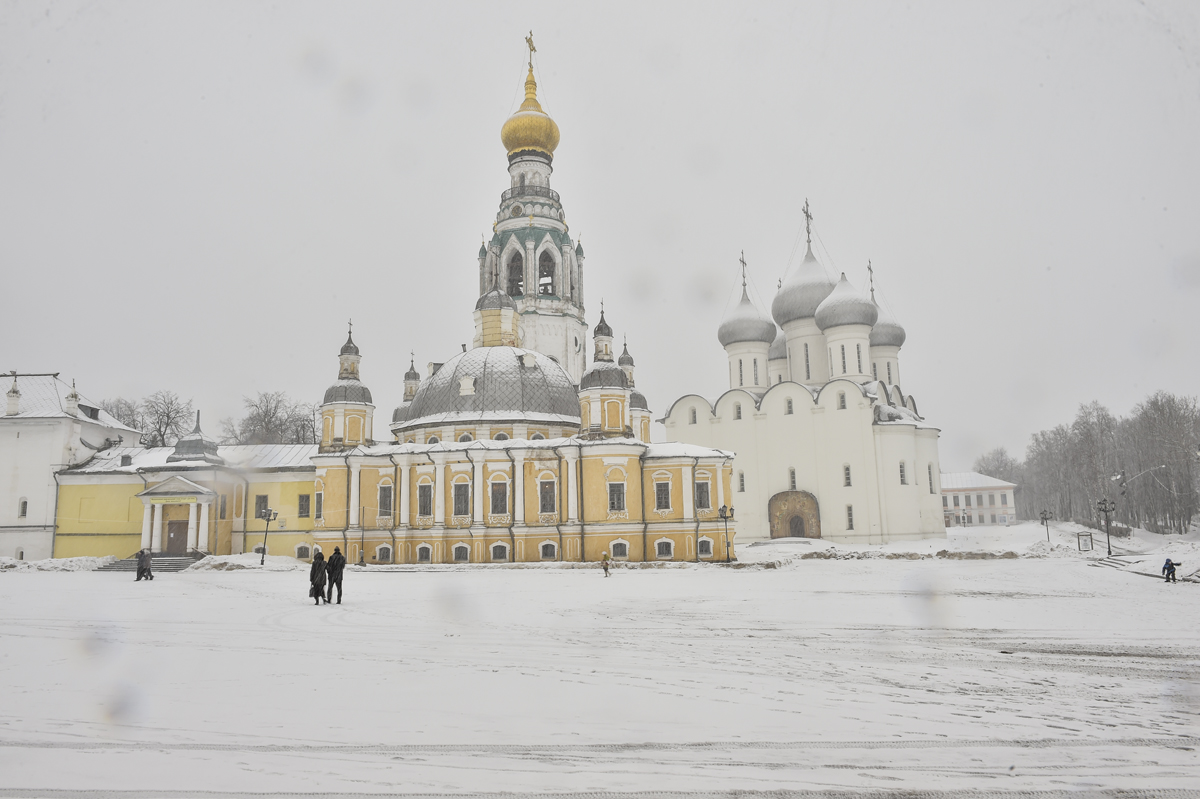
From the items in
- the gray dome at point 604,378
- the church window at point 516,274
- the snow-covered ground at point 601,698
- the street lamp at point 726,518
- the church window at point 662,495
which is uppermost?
the church window at point 516,274

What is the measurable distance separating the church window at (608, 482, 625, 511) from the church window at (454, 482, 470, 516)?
6200mm

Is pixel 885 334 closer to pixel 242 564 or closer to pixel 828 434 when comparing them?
pixel 828 434

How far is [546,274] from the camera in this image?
5488cm

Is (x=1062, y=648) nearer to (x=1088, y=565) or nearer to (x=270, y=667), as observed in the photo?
(x=270, y=667)

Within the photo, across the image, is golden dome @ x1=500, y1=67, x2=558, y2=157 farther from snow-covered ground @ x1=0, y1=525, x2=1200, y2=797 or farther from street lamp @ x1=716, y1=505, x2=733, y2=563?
snow-covered ground @ x1=0, y1=525, x2=1200, y2=797

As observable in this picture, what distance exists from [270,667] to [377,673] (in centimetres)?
138

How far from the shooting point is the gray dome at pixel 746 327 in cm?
5241

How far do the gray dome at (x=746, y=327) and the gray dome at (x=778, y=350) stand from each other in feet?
4.51

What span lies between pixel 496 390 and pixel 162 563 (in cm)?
1622

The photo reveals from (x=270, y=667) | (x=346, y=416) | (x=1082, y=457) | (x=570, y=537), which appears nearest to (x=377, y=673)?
(x=270, y=667)

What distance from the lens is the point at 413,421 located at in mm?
40656

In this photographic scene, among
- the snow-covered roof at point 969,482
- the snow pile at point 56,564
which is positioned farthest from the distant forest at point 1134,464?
the snow pile at point 56,564

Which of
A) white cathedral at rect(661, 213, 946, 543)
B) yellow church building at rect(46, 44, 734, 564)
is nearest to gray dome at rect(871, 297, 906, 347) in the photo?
white cathedral at rect(661, 213, 946, 543)

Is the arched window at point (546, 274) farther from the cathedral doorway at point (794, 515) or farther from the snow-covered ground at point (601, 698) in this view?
the snow-covered ground at point (601, 698)
